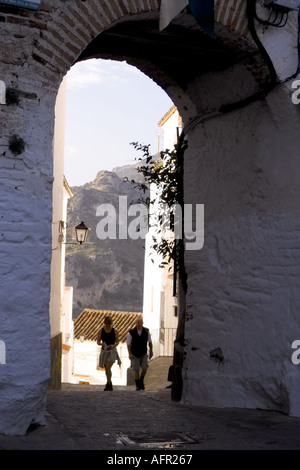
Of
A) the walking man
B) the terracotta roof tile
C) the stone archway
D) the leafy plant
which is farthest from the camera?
the terracotta roof tile

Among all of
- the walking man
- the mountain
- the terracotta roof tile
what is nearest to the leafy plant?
the walking man

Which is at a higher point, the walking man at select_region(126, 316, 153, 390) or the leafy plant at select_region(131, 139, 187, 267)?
the leafy plant at select_region(131, 139, 187, 267)

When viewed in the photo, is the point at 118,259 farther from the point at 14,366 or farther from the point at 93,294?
the point at 14,366

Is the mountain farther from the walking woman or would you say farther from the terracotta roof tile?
the walking woman

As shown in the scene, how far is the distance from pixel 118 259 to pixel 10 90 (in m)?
70.9

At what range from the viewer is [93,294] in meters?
71.5

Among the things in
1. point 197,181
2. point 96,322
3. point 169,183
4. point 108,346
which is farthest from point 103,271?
point 197,181

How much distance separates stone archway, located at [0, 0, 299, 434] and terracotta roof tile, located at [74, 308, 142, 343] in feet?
74.8

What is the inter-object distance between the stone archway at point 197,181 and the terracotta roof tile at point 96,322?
22.8 metres

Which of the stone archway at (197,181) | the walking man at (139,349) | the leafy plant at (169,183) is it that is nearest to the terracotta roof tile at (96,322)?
the walking man at (139,349)

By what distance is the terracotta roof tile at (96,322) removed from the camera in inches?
1214

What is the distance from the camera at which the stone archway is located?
498cm

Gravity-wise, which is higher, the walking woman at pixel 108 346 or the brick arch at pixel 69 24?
the brick arch at pixel 69 24

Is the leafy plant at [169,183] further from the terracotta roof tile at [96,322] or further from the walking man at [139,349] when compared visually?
the terracotta roof tile at [96,322]
